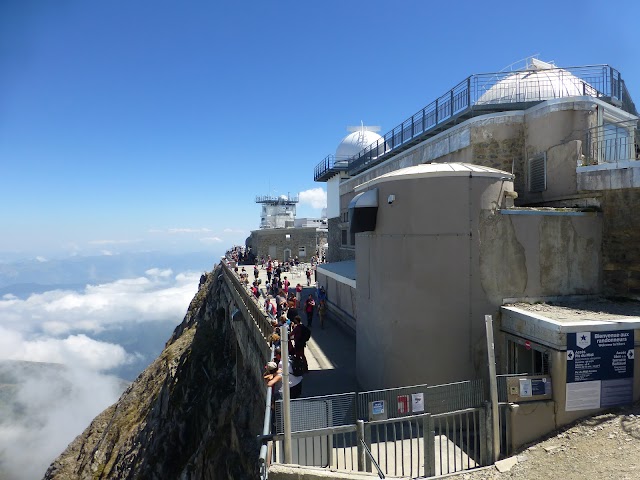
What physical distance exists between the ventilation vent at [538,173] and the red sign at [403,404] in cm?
761

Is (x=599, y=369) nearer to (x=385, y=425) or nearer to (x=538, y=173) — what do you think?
(x=385, y=425)

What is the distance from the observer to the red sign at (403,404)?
6645 mm

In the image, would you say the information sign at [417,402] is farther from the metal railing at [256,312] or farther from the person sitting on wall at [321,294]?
the person sitting on wall at [321,294]

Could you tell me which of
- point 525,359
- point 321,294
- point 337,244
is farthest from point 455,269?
point 337,244

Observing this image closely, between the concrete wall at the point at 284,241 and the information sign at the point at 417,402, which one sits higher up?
the concrete wall at the point at 284,241

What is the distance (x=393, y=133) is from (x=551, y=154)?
28.8ft

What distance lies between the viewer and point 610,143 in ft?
36.7

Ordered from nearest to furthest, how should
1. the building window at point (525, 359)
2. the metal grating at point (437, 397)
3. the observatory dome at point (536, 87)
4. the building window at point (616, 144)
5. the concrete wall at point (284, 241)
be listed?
the metal grating at point (437, 397), the building window at point (525, 359), the building window at point (616, 144), the observatory dome at point (536, 87), the concrete wall at point (284, 241)

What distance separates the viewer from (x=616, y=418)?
6578 mm

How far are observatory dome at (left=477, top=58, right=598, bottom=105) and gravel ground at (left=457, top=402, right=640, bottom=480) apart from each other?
964cm

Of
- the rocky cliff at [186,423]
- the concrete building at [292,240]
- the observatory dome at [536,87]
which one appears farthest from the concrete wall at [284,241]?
the observatory dome at [536,87]

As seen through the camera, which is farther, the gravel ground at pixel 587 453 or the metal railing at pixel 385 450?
the metal railing at pixel 385 450

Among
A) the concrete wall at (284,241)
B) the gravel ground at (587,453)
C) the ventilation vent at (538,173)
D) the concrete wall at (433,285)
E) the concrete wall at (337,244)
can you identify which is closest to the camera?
the gravel ground at (587,453)

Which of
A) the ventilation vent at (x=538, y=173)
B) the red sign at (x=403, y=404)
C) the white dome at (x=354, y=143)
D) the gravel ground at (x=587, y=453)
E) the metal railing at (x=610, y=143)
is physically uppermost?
the white dome at (x=354, y=143)
